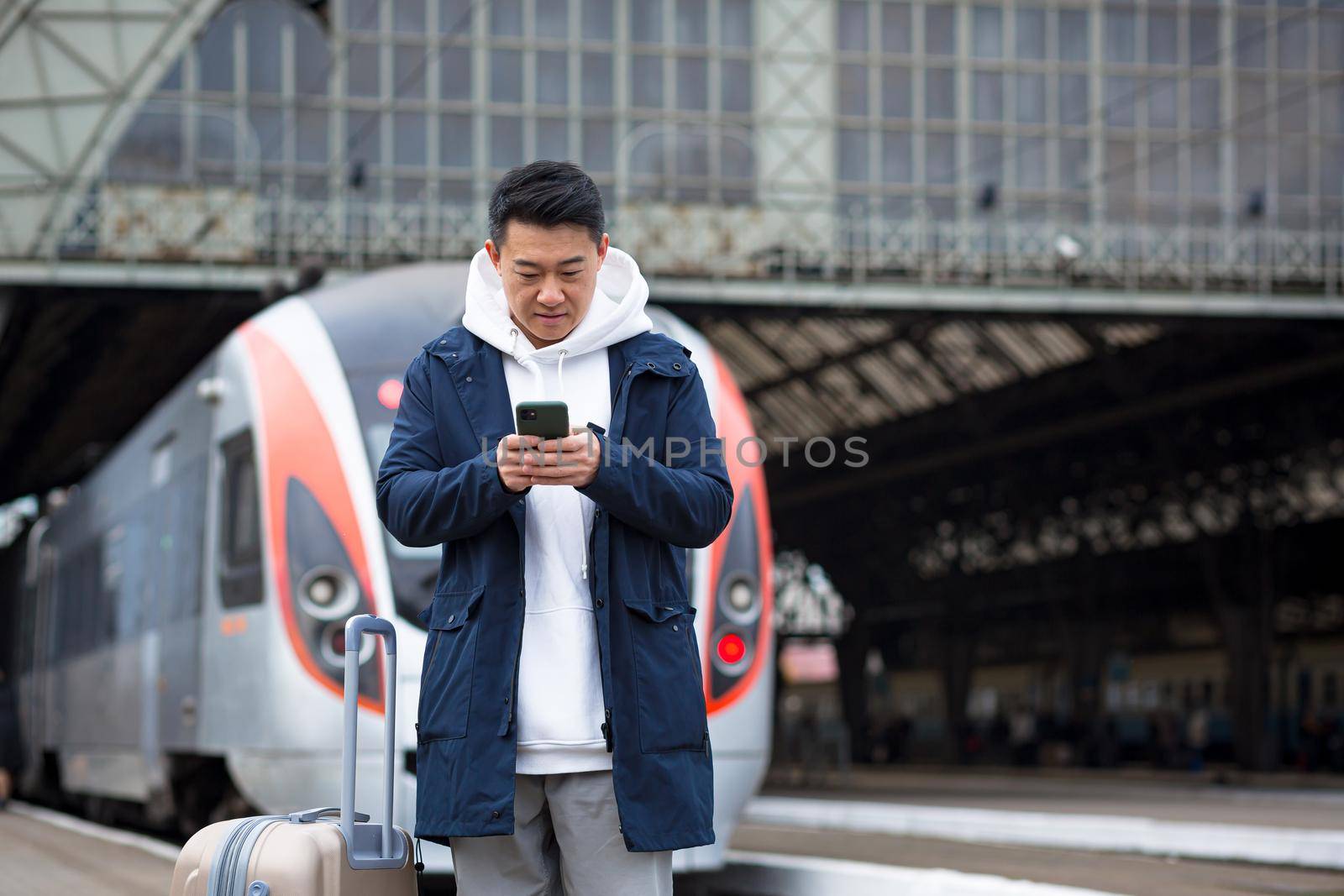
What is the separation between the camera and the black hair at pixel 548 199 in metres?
2.97

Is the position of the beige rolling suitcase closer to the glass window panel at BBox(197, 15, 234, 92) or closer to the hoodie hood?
the hoodie hood

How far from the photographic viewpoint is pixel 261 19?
31.1 meters

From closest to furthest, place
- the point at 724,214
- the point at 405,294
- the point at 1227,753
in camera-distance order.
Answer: the point at 405,294, the point at 724,214, the point at 1227,753

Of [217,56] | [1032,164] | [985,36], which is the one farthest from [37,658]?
[985,36]

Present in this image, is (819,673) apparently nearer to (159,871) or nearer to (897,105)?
(897,105)

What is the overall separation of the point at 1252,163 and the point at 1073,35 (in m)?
3.88

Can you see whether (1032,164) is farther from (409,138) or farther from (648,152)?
(409,138)

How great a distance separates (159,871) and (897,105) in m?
26.5

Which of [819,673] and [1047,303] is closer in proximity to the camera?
[1047,303]

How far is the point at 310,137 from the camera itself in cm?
3158

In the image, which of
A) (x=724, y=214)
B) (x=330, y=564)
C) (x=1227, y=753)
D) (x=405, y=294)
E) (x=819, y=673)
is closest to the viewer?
(x=330, y=564)

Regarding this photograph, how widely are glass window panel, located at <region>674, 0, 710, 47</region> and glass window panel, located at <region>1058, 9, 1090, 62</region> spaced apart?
6245mm

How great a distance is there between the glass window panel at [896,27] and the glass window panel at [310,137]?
9.75m

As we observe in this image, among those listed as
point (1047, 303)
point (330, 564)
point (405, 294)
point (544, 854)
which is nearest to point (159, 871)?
point (330, 564)
